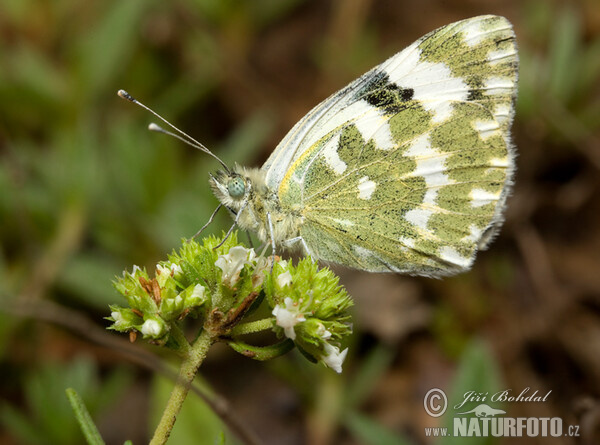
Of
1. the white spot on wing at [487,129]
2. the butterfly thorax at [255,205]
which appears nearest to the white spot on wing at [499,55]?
the white spot on wing at [487,129]

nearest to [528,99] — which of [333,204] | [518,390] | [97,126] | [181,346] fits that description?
[518,390]

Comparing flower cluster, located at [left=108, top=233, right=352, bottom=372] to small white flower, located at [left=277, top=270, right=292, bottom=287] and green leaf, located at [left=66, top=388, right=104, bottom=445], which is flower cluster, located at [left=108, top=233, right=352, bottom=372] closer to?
small white flower, located at [left=277, top=270, right=292, bottom=287]

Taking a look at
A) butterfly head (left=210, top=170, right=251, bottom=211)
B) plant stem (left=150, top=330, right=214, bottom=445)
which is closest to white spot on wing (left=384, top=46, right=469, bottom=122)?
butterfly head (left=210, top=170, right=251, bottom=211)

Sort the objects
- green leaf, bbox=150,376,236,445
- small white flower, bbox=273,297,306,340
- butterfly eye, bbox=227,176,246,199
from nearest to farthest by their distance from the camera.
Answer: small white flower, bbox=273,297,306,340
butterfly eye, bbox=227,176,246,199
green leaf, bbox=150,376,236,445

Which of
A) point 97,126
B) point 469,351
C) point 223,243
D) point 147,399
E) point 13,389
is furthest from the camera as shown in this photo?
point 97,126

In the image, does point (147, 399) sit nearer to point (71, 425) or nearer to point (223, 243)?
point (71, 425)

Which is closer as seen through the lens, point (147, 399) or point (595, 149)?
point (147, 399)

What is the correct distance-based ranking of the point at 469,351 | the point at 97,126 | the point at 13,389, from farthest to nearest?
the point at 97,126
the point at 13,389
the point at 469,351
